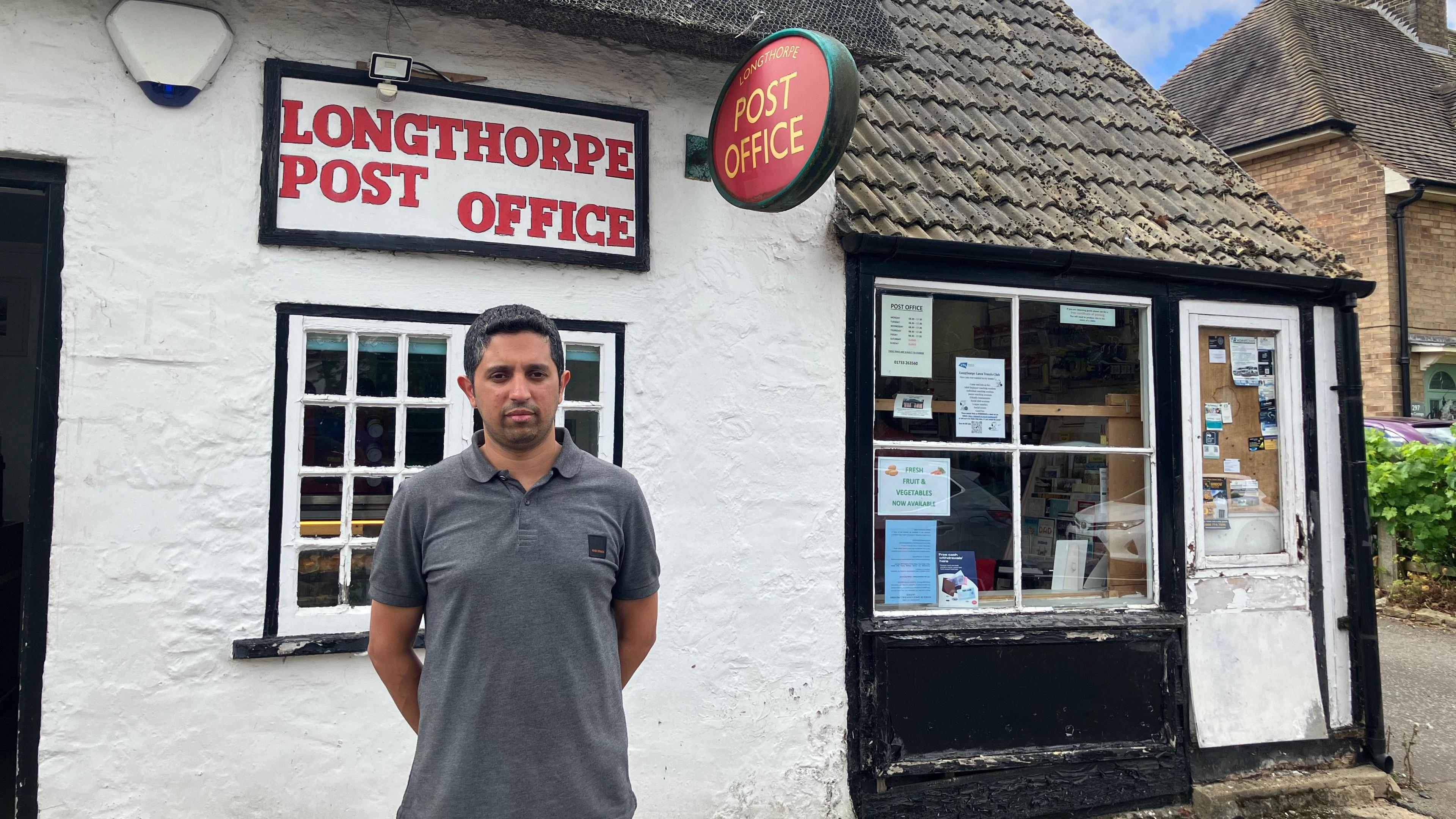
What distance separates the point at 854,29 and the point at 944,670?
291 cm

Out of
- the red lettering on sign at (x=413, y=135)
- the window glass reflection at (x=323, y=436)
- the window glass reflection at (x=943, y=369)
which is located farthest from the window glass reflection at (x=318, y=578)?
the window glass reflection at (x=943, y=369)

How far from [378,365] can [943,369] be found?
8.53 feet

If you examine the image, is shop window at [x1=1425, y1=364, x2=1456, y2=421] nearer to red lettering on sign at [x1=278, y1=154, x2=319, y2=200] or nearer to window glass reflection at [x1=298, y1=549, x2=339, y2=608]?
window glass reflection at [x1=298, y1=549, x2=339, y2=608]

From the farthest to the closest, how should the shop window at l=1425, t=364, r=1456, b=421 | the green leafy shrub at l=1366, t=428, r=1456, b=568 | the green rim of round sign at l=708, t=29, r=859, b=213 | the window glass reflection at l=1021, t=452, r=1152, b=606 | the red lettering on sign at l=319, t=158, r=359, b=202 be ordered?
1. the shop window at l=1425, t=364, r=1456, b=421
2. the green leafy shrub at l=1366, t=428, r=1456, b=568
3. the window glass reflection at l=1021, t=452, r=1152, b=606
4. the red lettering on sign at l=319, t=158, r=359, b=202
5. the green rim of round sign at l=708, t=29, r=859, b=213

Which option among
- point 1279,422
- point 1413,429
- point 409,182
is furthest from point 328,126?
point 1413,429

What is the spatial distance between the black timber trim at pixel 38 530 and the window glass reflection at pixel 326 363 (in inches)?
31.8

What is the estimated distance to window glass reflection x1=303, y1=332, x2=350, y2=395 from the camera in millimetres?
3674

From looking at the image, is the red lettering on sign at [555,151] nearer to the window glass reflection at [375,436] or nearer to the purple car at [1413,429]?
the window glass reflection at [375,436]

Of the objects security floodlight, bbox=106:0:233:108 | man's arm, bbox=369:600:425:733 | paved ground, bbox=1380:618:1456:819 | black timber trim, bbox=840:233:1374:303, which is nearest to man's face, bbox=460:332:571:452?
man's arm, bbox=369:600:425:733

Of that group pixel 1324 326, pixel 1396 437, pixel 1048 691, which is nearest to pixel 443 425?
pixel 1048 691

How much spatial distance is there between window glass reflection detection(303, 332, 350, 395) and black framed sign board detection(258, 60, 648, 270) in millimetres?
365

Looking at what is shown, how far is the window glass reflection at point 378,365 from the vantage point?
3.73 metres

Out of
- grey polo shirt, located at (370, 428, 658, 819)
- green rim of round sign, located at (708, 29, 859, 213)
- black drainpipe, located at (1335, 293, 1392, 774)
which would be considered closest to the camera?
grey polo shirt, located at (370, 428, 658, 819)

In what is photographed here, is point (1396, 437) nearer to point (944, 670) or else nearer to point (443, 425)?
point (944, 670)
